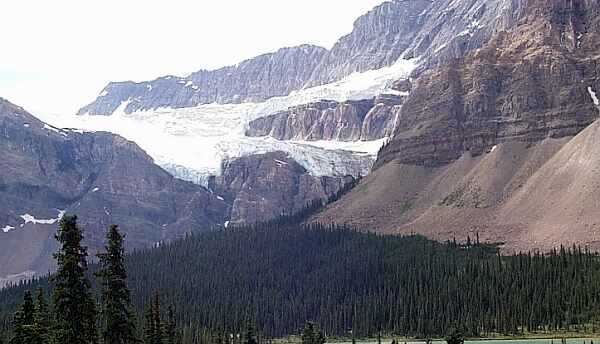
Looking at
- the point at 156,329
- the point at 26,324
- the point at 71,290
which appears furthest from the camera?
the point at 156,329

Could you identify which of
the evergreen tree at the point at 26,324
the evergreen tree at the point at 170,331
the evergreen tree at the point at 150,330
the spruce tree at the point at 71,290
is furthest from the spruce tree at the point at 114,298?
the evergreen tree at the point at 170,331

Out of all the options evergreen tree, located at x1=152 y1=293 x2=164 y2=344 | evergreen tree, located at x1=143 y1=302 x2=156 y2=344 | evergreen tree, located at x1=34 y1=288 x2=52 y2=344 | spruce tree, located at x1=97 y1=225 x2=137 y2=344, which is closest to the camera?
evergreen tree, located at x1=34 y1=288 x2=52 y2=344

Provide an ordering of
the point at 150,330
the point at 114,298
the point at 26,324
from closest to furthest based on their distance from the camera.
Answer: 1. the point at 26,324
2. the point at 114,298
3. the point at 150,330

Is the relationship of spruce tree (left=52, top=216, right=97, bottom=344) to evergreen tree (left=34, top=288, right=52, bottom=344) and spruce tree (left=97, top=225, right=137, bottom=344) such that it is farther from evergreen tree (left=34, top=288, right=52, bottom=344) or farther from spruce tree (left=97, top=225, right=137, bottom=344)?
spruce tree (left=97, top=225, right=137, bottom=344)

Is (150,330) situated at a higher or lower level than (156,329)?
lower

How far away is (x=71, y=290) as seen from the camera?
188ft

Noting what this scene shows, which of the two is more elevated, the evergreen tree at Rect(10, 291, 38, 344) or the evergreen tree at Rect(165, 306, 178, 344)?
the evergreen tree at Rect(165, 306, 178, 344)

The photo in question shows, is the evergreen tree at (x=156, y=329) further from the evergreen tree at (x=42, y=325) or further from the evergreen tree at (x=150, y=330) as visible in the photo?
the evergreen tree at (x=42, y=325)

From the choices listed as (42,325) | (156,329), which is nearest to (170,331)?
(156,329)

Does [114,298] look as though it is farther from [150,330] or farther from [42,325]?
[150,330]

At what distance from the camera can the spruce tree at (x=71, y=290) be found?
186ft

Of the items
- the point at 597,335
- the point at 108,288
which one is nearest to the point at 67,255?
the point at 108,288

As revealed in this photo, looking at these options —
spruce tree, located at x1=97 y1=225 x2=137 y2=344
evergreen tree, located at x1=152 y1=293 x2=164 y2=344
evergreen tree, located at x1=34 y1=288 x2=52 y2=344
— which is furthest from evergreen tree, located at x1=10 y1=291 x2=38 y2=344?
evergreen tree, located at x1=152 y1=293 x2=164 y2=344

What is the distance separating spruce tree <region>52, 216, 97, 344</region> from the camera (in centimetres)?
5681
